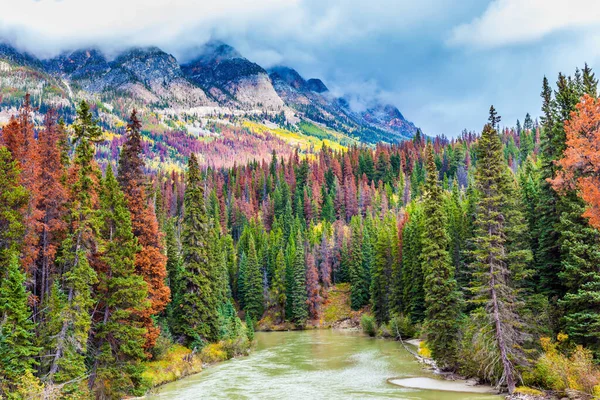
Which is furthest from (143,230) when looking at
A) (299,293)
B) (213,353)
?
(299,293)

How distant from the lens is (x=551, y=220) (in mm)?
37938

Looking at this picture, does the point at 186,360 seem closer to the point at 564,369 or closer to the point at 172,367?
the point at 172,367

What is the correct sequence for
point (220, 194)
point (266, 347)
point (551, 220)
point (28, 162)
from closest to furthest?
point (28, 162)
point (551, 220)
point (266, 347)
point (220, 194)

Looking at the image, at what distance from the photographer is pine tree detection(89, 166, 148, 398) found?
32.8 metres

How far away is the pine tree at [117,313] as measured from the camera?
32.8 metres

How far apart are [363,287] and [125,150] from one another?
68.2m

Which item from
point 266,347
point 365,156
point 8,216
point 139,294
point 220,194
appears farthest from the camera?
point 365,156

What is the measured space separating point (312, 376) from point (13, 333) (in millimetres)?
26101

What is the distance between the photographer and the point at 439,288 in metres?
41.4

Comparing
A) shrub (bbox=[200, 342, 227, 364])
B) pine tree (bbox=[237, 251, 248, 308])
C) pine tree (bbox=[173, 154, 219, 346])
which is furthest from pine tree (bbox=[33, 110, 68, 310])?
pine tree (bbox=[237, 251, 248, 308])

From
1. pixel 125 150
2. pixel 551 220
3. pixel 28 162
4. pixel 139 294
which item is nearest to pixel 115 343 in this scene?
pixel 139 294

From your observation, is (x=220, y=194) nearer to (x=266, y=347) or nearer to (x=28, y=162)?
(x=266, y=347)

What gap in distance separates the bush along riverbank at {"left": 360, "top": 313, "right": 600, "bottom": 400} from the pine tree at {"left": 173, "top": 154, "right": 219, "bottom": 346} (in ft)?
83.6

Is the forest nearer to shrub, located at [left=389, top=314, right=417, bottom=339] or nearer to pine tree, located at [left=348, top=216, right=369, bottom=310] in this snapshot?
shrub, located at [left=389, top=314, right=417, bottom=339]
